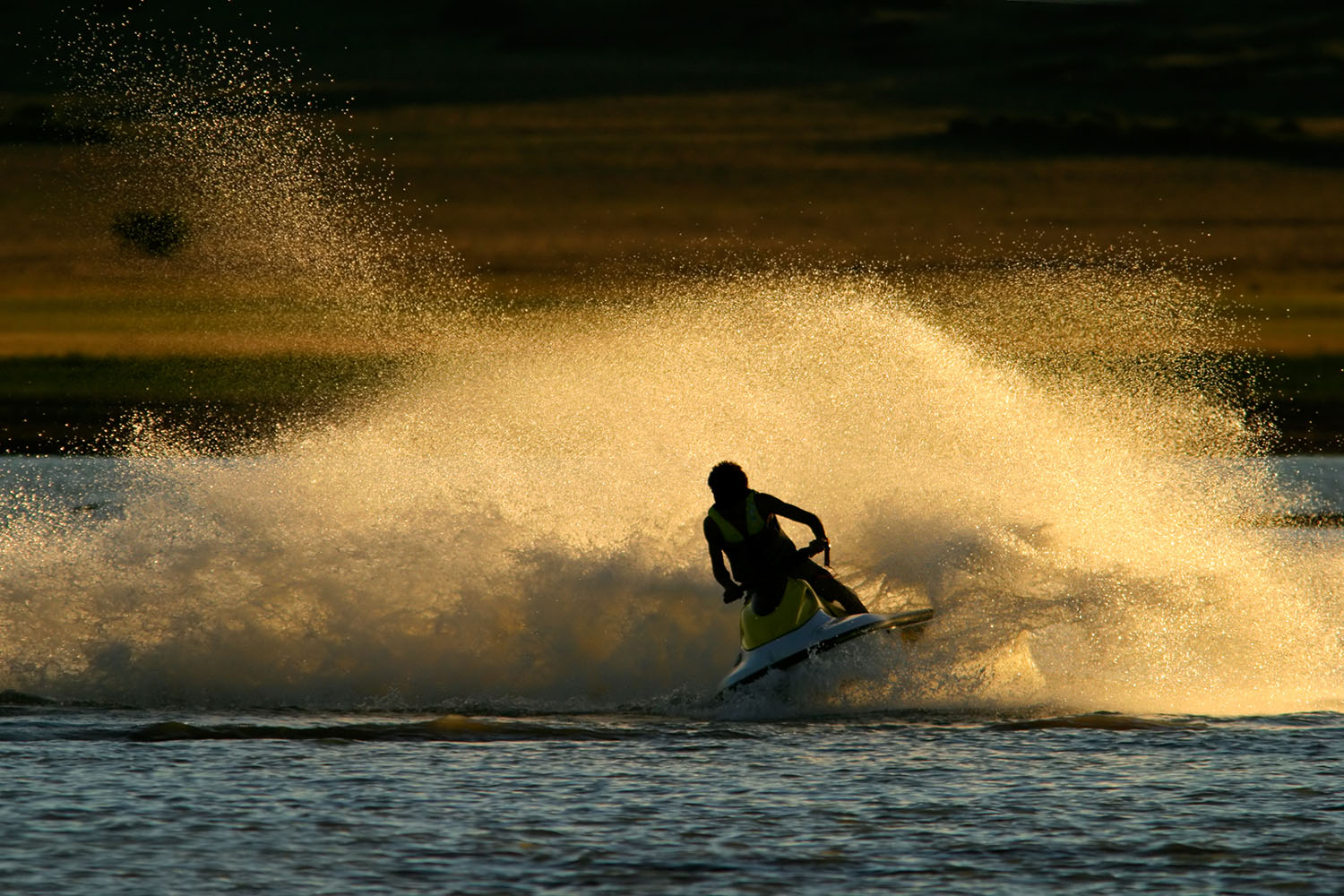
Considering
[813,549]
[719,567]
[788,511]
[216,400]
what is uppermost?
[216,400]

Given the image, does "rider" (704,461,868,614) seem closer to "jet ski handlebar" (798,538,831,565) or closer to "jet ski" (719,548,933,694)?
"jet ski handlebar" (798,538,831,565)

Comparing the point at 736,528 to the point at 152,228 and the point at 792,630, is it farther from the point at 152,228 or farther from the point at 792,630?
the point at 152,228

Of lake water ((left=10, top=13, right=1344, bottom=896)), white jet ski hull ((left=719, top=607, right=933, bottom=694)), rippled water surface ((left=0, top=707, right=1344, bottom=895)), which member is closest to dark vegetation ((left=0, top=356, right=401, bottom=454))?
lake water ((left=10, top=13, right=1344, bottom=896))

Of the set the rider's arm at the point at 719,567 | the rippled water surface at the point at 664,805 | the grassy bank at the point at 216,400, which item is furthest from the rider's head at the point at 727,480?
the grassy bank at the point at 216,400

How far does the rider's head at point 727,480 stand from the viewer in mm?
12727

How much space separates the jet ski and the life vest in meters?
0.17

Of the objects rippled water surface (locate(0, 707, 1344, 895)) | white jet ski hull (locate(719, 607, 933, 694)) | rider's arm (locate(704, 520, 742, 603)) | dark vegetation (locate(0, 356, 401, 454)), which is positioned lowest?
rippled water surface (locate(0, 707, 1344, 895))

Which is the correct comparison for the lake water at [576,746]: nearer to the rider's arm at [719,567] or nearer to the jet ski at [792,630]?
the jet ski at [792,630]

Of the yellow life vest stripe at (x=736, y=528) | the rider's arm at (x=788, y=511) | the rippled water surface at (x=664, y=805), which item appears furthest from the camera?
the rider's arm at (x=788, y=511)

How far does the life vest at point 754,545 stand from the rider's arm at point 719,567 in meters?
0.05

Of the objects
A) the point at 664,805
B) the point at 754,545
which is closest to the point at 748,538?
the point at 754,545

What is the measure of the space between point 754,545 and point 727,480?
51 centimetres

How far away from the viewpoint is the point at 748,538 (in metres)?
12.8

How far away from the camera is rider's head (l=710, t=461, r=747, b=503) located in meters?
12.7
